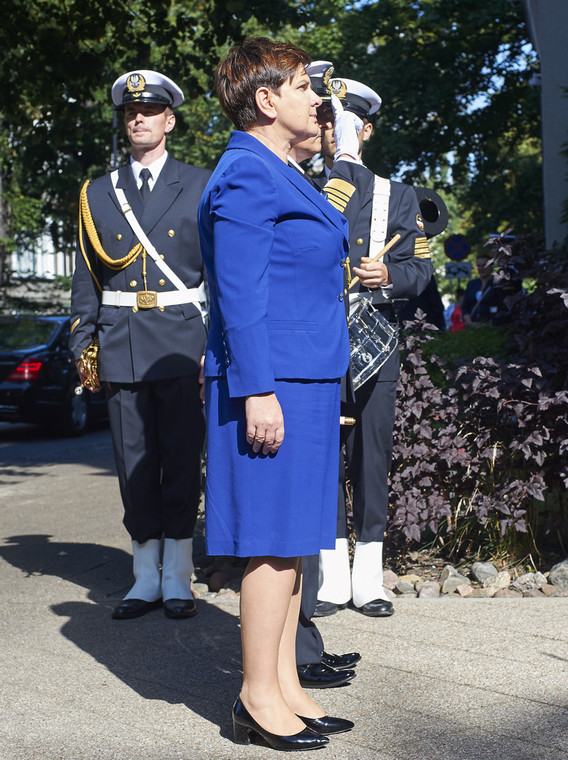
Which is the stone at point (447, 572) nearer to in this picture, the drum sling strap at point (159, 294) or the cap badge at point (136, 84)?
the drum sling strap at point (159, 294)

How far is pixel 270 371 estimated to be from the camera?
2953 millimetres

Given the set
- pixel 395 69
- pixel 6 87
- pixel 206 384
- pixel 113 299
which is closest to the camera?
pixel 206 384

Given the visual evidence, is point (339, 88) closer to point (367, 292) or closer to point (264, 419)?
point (367, 292)

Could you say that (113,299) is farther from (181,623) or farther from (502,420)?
(502,420)

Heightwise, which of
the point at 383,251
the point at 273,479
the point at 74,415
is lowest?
the point at 74,415

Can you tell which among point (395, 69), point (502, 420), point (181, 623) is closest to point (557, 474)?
point (502, 420)

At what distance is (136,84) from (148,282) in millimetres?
896

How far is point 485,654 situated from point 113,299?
2216 millimetres

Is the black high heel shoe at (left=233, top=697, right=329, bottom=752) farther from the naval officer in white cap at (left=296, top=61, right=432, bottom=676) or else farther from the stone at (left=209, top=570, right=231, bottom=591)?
the stone at (left=209, top=570, right=231, bottom=591)

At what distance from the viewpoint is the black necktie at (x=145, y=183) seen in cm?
480

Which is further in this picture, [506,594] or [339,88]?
[506,594]

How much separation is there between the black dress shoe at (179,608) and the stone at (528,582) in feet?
4.88

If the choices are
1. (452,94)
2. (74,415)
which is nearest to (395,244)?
(74,415)

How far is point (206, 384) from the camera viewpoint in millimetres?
3217
